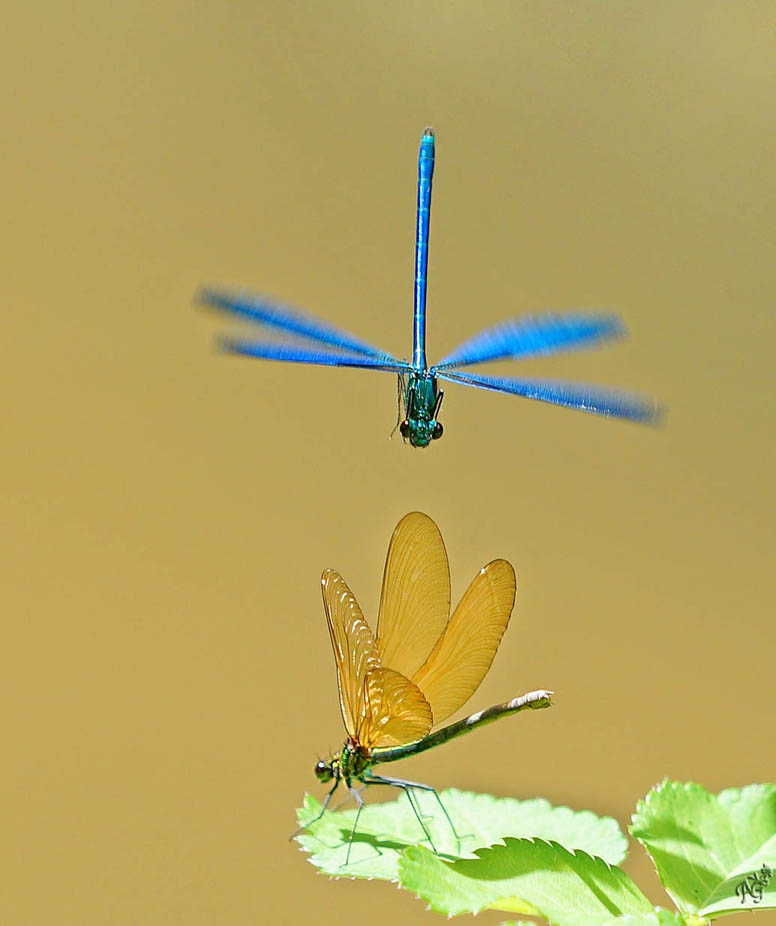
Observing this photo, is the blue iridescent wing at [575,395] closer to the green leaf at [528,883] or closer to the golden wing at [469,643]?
the golden wing at [469,643]

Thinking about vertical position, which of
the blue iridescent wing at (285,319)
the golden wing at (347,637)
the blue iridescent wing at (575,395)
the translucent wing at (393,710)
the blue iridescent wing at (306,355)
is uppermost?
the blue iridescent wing at (285,319)

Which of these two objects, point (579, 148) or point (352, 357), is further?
point (579, 148)

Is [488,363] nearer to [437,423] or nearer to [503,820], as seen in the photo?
[437,423]

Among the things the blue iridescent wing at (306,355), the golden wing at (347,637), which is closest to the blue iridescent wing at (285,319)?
the blue iridescent wing at (306,355)

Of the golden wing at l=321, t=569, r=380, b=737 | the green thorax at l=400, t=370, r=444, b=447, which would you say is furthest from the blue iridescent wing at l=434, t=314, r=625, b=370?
the golden wing at l=321, t=569, r=380, b=737

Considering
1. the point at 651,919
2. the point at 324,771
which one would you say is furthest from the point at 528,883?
the point at 324,771

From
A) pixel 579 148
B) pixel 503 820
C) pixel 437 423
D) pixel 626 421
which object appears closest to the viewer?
pixel 626 421

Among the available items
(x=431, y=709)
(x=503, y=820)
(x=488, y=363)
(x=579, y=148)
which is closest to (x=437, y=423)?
(x=488, y=363)
